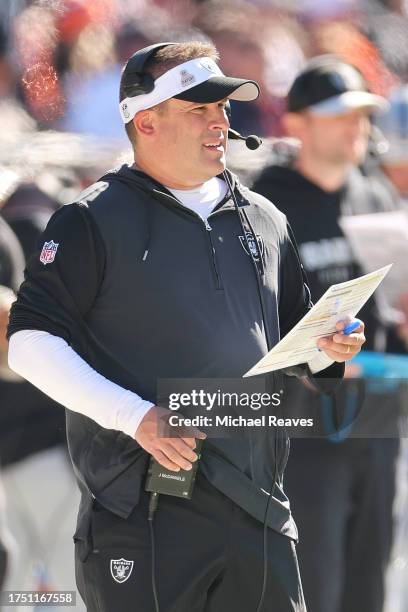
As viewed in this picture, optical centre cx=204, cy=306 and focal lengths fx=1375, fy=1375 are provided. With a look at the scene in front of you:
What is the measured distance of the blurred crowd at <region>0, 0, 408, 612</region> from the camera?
15.7 feet

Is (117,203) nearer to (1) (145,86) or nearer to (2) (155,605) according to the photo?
(1) (145,86)

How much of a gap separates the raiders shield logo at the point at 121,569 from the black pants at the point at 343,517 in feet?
5.05

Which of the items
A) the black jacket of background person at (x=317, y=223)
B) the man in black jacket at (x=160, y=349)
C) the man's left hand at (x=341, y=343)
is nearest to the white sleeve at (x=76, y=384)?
the man in black jacket at (x=160, y=349)

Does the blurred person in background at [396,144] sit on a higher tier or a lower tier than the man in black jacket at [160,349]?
higher

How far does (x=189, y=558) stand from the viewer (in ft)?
9.81

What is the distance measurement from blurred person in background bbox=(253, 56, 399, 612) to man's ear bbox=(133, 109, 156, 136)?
59.4 inches

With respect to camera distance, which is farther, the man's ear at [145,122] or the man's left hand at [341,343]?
the man's ear at [145,122]

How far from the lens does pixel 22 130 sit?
494 cm

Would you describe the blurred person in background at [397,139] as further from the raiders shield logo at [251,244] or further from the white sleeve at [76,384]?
the white sleeve at [76,384]

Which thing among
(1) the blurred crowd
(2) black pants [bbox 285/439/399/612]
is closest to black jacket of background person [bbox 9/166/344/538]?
(1) the blurred crowd

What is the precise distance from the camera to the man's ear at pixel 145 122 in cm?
318

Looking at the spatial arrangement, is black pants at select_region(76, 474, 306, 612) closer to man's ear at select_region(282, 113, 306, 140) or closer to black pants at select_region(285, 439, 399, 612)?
black pants at select_region(285, 439, 399, 612)

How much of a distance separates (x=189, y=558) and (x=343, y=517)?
1713mm

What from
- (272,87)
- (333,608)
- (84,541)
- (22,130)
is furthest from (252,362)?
(272,87)
